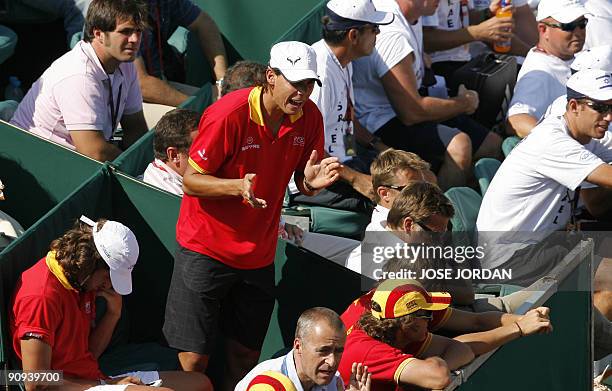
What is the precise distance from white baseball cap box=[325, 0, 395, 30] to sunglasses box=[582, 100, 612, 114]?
3.64ft

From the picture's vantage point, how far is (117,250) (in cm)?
497

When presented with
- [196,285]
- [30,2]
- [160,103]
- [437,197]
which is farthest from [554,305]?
[30,2]

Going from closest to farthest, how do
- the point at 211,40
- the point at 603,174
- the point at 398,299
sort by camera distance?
the point at 398,299 < the point at 603,174 < the point at 211,40

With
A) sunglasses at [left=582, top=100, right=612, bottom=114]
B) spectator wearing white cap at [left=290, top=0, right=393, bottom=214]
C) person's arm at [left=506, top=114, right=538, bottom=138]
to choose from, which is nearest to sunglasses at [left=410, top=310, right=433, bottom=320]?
spectator wearing white cap at [left=290, top=0, right=393, bottom=214]

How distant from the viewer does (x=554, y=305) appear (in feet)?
17.9

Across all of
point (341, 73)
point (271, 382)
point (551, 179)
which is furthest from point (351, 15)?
point (271, 382)

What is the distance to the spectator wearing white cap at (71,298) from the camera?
4.85 meters

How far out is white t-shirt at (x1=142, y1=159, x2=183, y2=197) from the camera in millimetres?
6008

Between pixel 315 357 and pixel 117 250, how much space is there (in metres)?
1.01

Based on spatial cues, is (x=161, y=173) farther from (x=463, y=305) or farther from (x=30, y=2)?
(x=30, y=2)

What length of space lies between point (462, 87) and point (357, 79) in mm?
735

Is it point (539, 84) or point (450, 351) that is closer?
point (450, 351)

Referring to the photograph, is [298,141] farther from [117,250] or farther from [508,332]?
[508,332]

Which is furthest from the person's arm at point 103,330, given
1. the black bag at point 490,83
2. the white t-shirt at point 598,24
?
the white t-shirt at point 598,24
